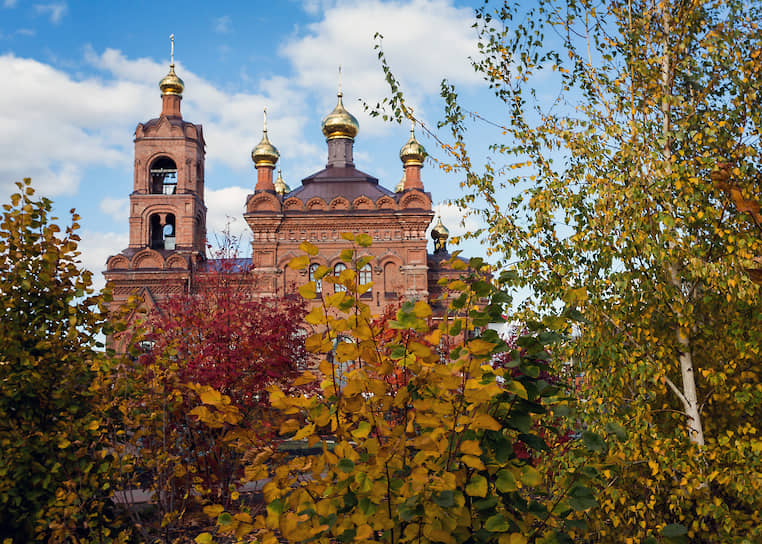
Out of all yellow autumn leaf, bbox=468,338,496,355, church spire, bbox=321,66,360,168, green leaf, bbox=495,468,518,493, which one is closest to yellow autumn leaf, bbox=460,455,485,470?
green leaf, bbox=495,468,518,493

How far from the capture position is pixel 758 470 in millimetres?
4512

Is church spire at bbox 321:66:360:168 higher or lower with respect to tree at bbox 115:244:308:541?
higher

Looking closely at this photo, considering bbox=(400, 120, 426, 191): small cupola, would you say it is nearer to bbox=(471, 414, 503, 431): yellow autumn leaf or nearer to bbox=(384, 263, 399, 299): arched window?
bbox=(384, 263, 399, 299): arched window

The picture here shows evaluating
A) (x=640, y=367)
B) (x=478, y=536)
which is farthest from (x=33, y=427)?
(x=640, y=367)

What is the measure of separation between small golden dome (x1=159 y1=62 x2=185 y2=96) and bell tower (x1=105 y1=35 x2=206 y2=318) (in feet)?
5.13

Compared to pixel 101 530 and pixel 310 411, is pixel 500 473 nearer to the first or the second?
pixel 310 411

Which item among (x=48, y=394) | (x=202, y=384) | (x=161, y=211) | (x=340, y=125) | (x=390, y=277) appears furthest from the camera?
(x=340, y=125)

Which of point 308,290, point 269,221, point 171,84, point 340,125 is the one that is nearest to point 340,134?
point 340,125

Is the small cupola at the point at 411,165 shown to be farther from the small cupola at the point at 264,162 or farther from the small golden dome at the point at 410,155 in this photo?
the small cupola at the point at 264,162

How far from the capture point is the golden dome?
3625cm

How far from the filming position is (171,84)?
34.5 m

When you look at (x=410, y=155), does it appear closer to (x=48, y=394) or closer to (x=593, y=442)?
(x=48, y=394)

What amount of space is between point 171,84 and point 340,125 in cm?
957

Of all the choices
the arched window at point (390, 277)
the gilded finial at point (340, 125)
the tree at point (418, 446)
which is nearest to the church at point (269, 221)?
the arched window at point (390, 277)
